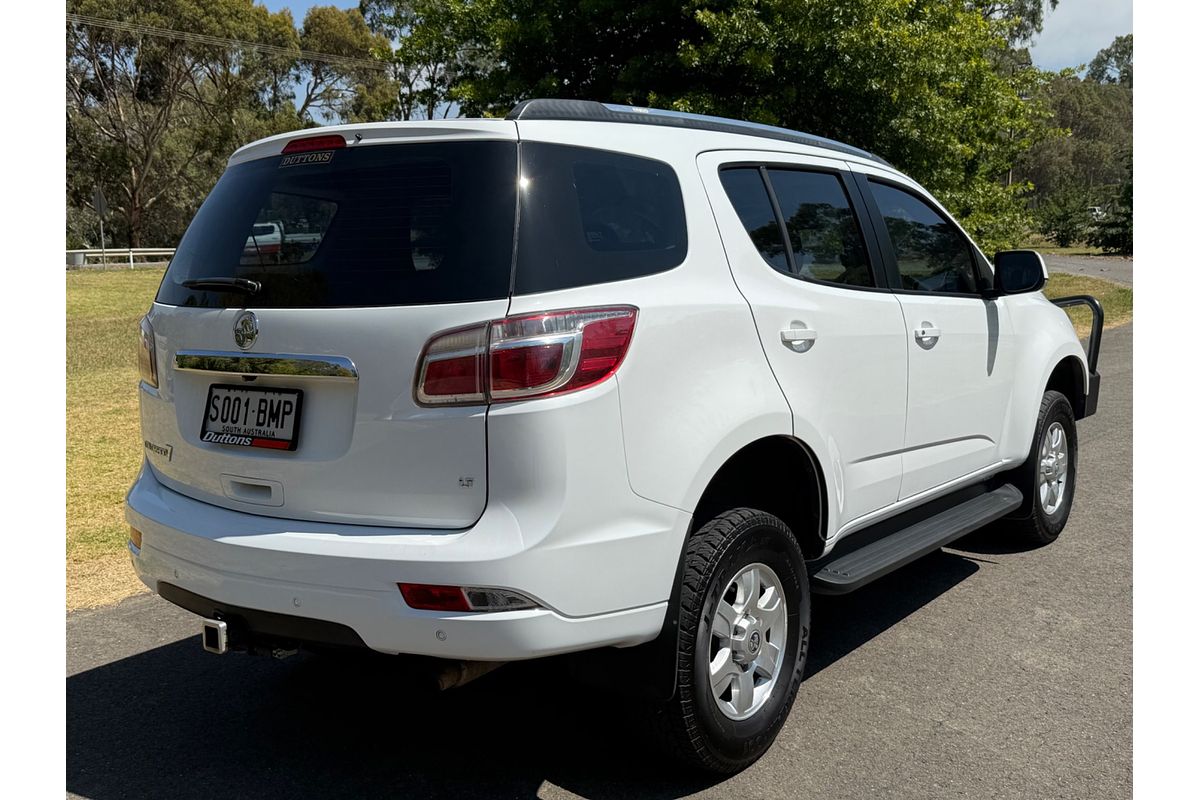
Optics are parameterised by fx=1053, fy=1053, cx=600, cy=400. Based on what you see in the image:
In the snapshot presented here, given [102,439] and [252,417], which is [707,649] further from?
[102,439]

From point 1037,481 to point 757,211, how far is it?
8.83 ft

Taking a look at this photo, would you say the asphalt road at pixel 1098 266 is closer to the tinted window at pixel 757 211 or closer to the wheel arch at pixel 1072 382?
the wheel arch at pixel 1072 382

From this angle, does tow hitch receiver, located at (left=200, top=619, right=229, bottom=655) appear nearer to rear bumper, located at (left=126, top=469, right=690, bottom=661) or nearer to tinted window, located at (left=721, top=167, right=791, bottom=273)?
rear bumper, located at (left=126, top=469, right=690, bottom=661)

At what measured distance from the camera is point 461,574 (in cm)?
265

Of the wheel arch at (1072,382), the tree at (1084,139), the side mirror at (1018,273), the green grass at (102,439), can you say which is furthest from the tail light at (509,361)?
the tree at (1084,139)

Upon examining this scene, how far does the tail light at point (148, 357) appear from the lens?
11.1ft

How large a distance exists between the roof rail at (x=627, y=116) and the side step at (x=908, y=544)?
1607 mm

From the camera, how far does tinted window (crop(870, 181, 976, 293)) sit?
14.8ft

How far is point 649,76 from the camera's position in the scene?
44.8 feet

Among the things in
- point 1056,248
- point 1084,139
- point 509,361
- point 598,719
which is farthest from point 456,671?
point 1084,139

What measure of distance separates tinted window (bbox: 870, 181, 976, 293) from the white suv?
80 cm

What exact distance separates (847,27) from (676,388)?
10662 mm

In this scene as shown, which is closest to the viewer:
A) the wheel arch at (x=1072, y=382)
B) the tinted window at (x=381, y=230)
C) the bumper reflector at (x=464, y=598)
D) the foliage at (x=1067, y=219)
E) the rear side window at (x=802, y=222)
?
the bumper reflector at (x=464, y=598)

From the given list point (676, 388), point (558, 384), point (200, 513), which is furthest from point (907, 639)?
point (200, 513)
